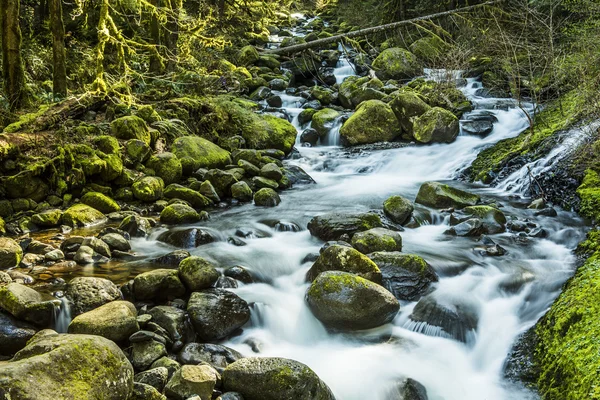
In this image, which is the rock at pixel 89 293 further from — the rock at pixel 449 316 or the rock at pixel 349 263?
the rock at pixel 449 316

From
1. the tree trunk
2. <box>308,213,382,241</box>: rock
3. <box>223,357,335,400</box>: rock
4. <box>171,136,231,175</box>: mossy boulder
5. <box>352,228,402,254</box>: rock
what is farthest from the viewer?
<box>171,136,231,175</box>: mossy boulder

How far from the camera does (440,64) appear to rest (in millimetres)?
15156

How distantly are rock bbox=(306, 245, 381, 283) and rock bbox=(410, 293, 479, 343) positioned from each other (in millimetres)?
618

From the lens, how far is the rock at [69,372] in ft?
8.60

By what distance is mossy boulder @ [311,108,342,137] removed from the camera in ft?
44.2

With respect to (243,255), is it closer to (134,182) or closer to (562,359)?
(134,182)

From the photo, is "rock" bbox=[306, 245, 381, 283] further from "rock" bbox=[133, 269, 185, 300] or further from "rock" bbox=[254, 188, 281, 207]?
"rock" bbox=[254, 188, 281, 207]

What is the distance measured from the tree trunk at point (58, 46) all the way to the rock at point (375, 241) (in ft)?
24.2

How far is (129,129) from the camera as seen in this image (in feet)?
29.9

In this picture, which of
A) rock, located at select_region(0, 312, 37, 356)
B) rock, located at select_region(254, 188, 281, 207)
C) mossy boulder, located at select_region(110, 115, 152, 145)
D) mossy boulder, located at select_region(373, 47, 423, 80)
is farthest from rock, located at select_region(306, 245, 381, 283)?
mossy boulder, located at select_region(373, 47, 423, 80)

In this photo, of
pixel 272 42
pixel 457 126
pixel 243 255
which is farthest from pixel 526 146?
pixel 272 42

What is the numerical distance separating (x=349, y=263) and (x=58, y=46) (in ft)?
25.7

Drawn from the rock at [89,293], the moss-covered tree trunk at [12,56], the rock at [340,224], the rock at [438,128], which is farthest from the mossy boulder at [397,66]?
the rock at [89,293]

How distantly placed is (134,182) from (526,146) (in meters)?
8.39
